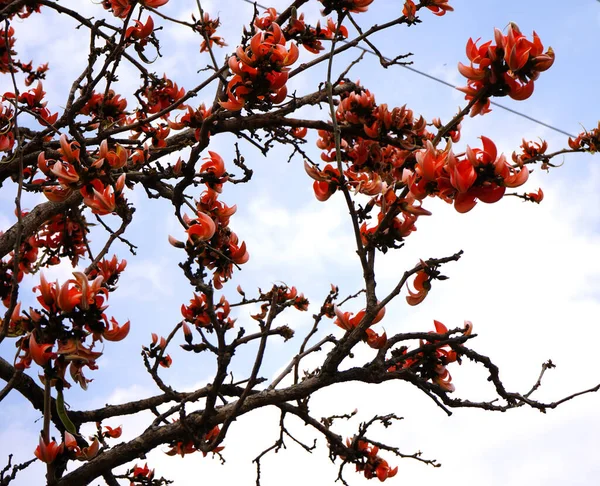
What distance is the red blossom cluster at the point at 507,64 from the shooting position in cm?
137

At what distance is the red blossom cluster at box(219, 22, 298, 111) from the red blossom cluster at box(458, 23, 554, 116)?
0.49 metres

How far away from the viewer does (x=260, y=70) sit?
1.70 m

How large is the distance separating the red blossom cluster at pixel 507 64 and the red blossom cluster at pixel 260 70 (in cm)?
49

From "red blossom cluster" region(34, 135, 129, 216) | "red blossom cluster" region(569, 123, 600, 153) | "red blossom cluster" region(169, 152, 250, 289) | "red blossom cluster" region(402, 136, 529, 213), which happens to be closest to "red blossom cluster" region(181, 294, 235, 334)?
"red blossom cluster" region(169, 152, 250, 289)

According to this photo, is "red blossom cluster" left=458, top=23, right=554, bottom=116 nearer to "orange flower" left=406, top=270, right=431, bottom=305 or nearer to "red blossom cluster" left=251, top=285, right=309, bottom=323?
"orange flower" left=406, top=270, right=431, bottom=305

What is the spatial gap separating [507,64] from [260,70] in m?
0.67

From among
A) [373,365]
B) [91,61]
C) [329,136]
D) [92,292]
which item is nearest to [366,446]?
[373,365]

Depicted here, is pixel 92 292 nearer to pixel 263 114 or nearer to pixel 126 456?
pixel 126 456

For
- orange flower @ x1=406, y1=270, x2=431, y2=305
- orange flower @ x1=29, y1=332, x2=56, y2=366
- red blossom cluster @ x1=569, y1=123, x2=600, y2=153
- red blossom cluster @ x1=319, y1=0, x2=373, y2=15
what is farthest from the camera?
red blossom cluster @ x1=569, y1=123, x2=600, y2=153

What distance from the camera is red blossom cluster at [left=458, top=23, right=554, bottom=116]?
4.48ft

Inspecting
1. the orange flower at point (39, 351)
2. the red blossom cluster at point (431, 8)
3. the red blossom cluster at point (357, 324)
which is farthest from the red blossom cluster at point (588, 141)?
the orange flower at point (39, 351)

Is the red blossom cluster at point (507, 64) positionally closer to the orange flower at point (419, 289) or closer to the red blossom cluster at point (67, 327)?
the orange flower at point (419, 289)

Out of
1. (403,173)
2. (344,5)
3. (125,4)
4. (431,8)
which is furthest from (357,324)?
(125,4)

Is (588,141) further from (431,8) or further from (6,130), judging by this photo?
(6,130)
